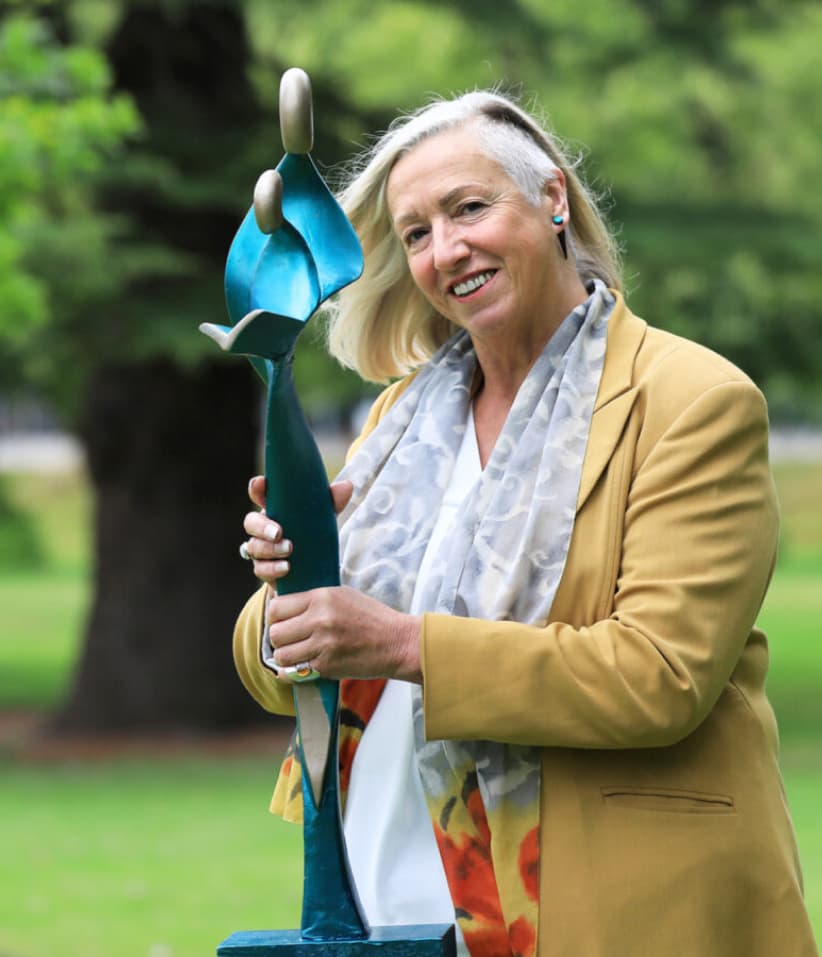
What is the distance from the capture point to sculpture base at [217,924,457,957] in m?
2.52

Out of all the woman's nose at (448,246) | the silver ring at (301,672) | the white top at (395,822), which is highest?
the woman's nose at (448,246)

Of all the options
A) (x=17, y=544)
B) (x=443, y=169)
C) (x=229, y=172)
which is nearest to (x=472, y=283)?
(x=443, y=169)

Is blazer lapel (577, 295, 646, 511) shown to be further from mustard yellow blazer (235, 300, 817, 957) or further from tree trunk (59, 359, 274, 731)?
tree trunk (59, 359, 274, 731)

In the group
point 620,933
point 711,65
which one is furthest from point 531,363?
point 711,65

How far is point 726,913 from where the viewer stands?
8.39ft

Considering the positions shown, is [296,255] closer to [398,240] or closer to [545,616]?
[398,240]

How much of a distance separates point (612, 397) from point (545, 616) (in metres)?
0.35

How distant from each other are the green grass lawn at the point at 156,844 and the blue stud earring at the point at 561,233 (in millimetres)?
5050

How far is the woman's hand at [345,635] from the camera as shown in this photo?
2.47m

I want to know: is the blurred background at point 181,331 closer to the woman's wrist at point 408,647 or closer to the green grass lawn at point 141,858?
the green grass lawn at point 141,858

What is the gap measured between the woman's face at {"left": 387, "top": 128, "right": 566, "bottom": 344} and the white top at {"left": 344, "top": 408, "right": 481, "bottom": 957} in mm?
307

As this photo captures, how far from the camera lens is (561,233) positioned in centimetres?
286

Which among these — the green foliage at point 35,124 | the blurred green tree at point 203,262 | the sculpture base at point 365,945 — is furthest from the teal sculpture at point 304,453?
the blurred green tree at point 203,262

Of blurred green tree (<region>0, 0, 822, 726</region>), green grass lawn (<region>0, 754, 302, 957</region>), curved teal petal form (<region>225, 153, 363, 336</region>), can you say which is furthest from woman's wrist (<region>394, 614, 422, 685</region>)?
blurred green tree (<region>0, 0, 822, 726</region>)
